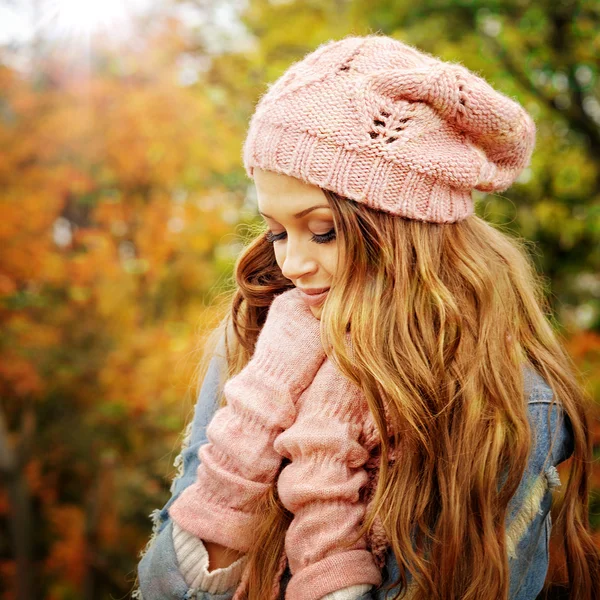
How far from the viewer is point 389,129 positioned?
1.53 m

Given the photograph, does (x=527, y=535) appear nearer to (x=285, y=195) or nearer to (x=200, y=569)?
(x=200, y=569)

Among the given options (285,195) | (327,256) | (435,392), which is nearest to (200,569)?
(435,392)

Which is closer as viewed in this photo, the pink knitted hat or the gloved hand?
the pink knitted hat

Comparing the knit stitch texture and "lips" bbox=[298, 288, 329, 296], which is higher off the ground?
"lips" bbox=[298, 288, 329, 296]

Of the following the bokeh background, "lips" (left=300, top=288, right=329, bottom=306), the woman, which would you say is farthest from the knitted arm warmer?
the bokeh background

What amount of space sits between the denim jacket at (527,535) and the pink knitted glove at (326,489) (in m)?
0.10

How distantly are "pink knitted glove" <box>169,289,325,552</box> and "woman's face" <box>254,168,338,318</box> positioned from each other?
7.1 inches

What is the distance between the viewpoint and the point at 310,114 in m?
1.55

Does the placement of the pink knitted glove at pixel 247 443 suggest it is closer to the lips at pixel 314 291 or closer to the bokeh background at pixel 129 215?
the lips at pixel 314 291

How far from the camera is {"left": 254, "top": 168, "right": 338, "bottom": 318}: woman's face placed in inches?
61.9

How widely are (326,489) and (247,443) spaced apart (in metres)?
0.24

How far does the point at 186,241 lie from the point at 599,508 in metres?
4.52

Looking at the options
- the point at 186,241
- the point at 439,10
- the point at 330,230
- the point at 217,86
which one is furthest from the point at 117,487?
the point at 330,230

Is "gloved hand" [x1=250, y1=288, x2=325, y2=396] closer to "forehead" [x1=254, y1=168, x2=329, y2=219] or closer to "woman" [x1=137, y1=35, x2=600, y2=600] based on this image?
"woman" [x1=137, y1=35, x2=600, y2=600]
